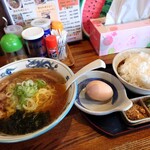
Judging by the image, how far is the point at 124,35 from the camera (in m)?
0.82

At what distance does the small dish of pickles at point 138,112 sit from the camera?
1.85ft

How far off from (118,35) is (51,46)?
0.33 meters

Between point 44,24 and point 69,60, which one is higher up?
point 44,24

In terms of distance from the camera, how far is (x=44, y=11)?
0.83 m

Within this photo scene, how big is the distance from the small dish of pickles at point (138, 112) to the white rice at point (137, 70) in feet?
0.21

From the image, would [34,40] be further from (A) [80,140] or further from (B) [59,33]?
(A) [80,140]

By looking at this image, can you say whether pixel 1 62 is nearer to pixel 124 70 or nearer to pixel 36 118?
pixel 36 118

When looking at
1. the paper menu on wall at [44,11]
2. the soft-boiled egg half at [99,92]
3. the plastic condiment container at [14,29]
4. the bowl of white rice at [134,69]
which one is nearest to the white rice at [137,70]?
the bowl of white rice at [134,69]

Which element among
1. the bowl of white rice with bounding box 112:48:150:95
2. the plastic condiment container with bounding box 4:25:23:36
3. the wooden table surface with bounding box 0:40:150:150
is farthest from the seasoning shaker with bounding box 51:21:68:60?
the wooden table surface with bounding box 0:40:150:150

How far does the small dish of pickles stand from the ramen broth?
9.1 inches

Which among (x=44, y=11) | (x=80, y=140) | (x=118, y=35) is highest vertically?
(x=44, y=11)

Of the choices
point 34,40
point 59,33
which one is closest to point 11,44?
point 34,40

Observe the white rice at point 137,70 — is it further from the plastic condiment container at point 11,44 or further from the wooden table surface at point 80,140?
the plastic condiment container at point 11,44

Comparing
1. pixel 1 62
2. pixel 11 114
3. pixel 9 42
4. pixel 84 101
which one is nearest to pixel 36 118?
pixel 11 114
